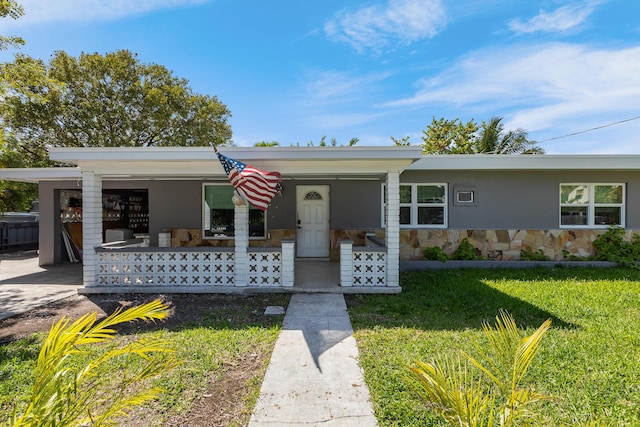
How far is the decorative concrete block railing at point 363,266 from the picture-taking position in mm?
6477

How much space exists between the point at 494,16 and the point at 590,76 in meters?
4.32

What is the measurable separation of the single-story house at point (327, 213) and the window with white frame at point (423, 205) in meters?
0.03

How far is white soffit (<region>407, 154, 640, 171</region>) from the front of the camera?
796 centimetres

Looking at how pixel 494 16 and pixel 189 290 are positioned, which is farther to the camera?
pixel 494 16

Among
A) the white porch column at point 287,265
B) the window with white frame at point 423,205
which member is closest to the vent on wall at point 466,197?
the window with white frame at point 423,205

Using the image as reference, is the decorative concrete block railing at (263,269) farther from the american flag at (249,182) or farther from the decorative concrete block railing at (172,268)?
the american flag at (249,182)

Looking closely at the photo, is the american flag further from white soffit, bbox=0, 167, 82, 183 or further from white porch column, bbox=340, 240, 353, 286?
white soffit, bbox=0, 167, 82, 183

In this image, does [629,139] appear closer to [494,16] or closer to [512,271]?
[494,16]

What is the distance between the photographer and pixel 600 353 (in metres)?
3.78

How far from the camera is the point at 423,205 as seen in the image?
8898 millimetres

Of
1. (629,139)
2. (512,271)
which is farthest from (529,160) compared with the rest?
(629,139)

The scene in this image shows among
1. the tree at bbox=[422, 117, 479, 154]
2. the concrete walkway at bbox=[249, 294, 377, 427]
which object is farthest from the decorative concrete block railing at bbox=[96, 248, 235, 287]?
the tree at bbox=[422, 117, 479, 154]

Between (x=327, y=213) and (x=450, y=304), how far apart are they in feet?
15.5

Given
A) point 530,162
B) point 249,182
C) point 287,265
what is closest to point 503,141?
point 530,162
